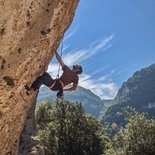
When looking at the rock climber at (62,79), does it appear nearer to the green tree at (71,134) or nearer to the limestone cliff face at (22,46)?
the limestone cliff face at (22,46)

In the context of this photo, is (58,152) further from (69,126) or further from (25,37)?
(25,37)

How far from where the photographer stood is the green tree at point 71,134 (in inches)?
2484

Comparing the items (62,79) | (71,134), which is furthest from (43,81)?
(71,134)

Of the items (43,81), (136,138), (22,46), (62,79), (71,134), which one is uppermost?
(71,134)

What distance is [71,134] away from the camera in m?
65.6

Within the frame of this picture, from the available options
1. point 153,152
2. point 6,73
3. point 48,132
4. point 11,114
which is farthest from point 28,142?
point 48,132

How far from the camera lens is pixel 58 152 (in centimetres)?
6250

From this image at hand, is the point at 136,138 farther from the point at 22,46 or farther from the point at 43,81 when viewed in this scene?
the point at 22,46

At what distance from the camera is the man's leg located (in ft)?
63.0

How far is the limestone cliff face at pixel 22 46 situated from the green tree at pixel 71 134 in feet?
138

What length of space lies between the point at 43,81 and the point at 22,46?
229 cm

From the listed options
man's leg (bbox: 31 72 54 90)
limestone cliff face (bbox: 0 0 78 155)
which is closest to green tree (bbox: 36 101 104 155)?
limestone cliff face (bbox: 0 0 78 155)

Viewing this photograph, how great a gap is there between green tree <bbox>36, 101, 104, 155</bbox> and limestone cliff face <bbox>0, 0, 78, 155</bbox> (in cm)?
4207

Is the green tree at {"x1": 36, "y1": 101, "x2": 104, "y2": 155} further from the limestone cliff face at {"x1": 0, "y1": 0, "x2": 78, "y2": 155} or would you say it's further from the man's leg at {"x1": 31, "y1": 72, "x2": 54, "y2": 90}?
the man's leg at {"x1": 31, "y1": 72, "x2": 54, "y2": 90}
